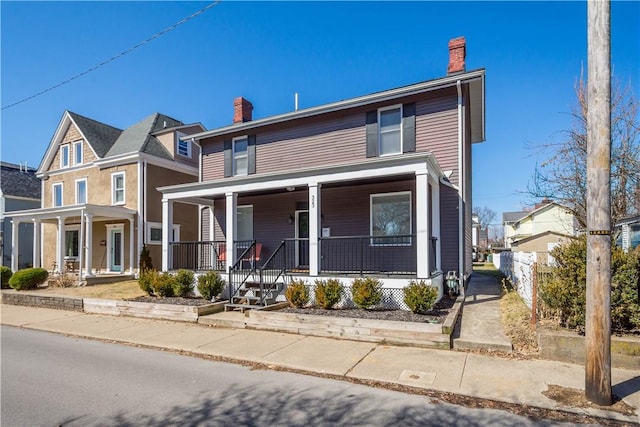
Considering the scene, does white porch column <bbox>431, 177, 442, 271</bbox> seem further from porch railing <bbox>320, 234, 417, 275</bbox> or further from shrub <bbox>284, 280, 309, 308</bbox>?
shrub <bbox>284, 280, 309, 308</bbox>

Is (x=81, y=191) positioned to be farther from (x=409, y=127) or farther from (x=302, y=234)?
(x=409, y=127)

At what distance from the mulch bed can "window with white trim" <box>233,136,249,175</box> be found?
7.25 m

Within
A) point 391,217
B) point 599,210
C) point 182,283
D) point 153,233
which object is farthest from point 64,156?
point 599,210

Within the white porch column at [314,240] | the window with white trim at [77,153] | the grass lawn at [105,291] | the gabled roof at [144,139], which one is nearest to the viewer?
the white porch column at [314,240]

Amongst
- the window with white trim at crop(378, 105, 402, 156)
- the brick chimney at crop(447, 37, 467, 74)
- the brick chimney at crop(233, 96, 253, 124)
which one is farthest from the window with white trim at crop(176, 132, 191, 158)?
the brick chimney at crop(447, 37, 467, 74)

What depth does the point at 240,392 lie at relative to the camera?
472 centimetres

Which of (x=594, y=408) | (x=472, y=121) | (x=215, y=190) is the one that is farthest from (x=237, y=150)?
(x=594, y=408)

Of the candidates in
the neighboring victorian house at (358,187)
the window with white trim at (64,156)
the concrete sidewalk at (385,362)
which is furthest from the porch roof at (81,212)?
the concrete sidewalk at (385,362)

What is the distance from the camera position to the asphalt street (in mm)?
3928

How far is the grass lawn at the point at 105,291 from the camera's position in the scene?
1262cm

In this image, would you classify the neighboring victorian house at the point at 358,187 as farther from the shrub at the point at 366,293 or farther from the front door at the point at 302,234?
the shrub at the point at 366,293

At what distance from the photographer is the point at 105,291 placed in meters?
13.6

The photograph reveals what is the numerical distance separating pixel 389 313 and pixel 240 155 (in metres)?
9.29

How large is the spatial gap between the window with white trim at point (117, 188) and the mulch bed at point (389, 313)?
1396cm
